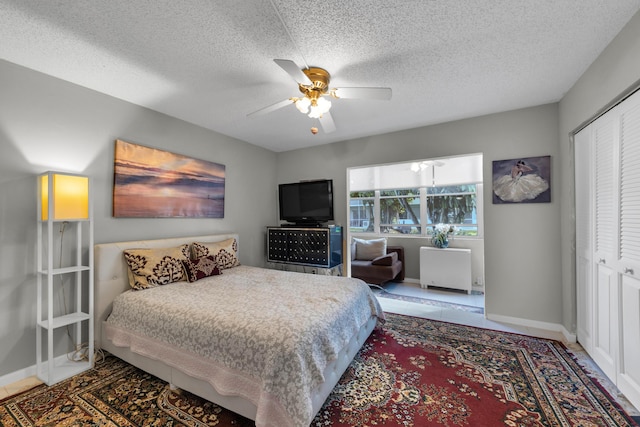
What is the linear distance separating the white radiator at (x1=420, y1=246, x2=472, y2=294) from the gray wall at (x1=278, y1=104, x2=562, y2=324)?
127 centimetres

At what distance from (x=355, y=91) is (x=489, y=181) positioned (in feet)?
7.26

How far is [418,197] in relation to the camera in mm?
5297

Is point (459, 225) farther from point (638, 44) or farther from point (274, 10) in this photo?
point (274, 10)

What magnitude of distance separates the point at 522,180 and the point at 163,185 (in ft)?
13.8

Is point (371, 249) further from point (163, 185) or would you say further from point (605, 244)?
point (163, 185)

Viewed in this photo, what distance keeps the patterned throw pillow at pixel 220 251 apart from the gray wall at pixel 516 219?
86.9 inches

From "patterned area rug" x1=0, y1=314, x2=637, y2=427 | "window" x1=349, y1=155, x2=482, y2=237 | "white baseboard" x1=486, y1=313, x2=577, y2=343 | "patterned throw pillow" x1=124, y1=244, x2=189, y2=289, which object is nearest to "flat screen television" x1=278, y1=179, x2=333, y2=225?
"window" x1=349, y1=155, x2=482, y2=237

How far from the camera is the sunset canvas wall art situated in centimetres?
265

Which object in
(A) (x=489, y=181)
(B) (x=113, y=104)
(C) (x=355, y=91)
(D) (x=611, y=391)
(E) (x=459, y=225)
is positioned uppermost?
(B) (x=113, y=104)

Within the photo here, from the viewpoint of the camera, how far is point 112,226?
260 cm

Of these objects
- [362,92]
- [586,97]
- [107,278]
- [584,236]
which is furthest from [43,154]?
[584,236]

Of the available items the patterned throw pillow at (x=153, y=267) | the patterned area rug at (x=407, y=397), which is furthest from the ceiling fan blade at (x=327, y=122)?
the patterned area rug at (x=407, y=397)

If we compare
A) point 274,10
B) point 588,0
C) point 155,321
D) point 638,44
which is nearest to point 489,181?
point 638,44

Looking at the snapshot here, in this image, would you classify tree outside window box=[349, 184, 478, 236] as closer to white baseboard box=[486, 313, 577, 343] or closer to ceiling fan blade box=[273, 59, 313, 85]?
white baseboard box=[486, 313, 577, 343]
